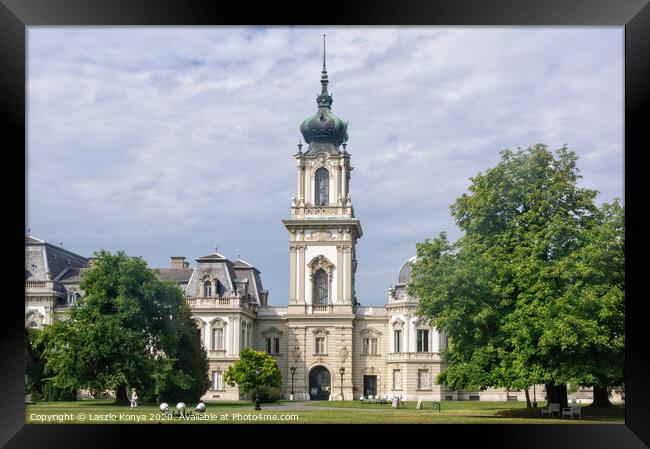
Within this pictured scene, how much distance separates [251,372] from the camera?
111ft

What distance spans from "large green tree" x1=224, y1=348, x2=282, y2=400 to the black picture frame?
19.2 m

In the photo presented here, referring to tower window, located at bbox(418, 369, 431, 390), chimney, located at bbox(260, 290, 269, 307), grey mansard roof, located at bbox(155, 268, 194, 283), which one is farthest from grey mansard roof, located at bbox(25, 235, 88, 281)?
tower window, located at bbox(418, 369, 431, 390)

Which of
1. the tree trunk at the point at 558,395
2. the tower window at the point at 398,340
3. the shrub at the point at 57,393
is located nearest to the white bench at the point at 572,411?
the tree trunk at the point at 558,395

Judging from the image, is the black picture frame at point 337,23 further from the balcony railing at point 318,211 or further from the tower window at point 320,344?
the balcony railing at point 318,211

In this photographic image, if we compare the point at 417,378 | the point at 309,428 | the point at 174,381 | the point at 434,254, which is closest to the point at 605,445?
the point at 309,428

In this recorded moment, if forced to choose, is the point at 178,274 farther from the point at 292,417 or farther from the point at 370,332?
the point at 292,417

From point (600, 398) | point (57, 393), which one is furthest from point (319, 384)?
point (600, 398)

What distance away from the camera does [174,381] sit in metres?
27.5

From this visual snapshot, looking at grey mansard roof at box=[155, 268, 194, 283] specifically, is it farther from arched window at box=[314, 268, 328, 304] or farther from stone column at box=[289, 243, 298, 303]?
arched window at box=[314, 268, 328, 304]

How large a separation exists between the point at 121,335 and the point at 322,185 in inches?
713

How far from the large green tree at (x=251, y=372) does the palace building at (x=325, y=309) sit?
5.30m

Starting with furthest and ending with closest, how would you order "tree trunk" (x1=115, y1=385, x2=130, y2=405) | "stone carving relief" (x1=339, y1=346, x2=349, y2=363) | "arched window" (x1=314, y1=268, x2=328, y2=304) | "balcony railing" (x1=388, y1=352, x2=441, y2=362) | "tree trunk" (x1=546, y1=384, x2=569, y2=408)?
"arched window" (x1=314, y1=268, x2=328, y2=304), "stone carving relief" (x1=339, y1=346, x2=349, y2=363), "balcony railing" (x1=388, y1=352, x2=441, y2=362), "tree trunk" (x1=115, y1=385, x2=130, y2=405), "tree trunk" (x1=546, y1=384, x2=569, y2=408)

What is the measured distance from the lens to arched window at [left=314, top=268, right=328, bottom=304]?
4312cm

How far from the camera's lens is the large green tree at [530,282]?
19.9 m
